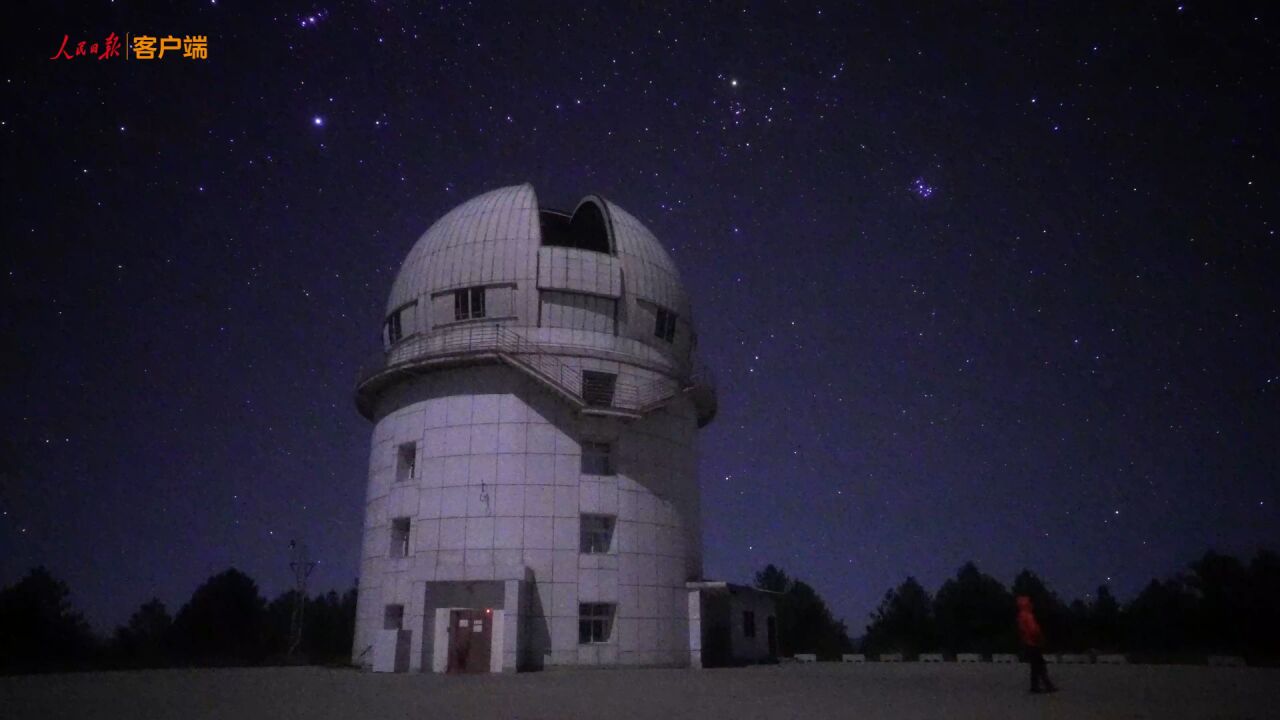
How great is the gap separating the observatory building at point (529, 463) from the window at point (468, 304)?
2.9 inches

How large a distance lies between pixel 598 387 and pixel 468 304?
658cm

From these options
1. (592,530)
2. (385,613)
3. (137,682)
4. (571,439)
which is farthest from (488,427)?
(137,682)

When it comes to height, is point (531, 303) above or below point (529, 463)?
above

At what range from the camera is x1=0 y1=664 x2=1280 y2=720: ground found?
518 inches

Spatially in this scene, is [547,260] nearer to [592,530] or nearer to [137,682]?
[592,530]

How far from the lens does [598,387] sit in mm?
32281

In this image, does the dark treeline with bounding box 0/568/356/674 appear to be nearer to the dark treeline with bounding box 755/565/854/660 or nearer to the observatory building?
the observatory building

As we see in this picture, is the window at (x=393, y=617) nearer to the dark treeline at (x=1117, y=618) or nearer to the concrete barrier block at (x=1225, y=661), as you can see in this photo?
the concrete barrier block at (x=1225, y=661)

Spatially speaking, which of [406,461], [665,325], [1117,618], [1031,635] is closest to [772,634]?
[665,325]

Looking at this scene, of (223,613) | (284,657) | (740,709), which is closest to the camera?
(740,709)

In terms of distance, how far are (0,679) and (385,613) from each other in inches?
467

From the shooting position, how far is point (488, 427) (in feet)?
99.9

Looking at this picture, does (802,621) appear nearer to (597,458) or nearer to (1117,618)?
(1117,618)

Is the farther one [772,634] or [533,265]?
[772,634]
